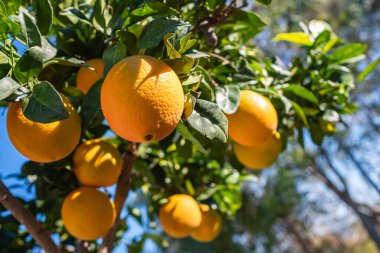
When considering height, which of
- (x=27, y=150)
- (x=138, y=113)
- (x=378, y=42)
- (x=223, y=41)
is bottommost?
(x=378, y=42)

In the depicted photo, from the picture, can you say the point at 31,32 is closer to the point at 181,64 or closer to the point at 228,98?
the point at 181,64

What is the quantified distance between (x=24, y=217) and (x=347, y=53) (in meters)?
1.30

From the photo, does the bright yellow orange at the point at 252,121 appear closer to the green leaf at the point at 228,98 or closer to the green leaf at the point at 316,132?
the green leaf at the point at 228,98

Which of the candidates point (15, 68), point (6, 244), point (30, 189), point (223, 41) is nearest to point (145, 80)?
point (15, 68)

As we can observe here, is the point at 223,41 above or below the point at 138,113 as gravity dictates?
below

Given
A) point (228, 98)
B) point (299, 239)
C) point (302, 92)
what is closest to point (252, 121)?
point (228, 98)

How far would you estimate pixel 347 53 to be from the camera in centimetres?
166

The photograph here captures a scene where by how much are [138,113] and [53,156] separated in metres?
0.31

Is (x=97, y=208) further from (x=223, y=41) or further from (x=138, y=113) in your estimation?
(x=223, y=41)

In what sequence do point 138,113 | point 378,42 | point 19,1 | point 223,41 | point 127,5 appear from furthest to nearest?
point 378,42 < point 223,41 < point 127,5 < point 19,1 < point 138,113

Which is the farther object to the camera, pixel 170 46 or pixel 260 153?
pixel 260 153

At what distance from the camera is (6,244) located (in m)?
1.83

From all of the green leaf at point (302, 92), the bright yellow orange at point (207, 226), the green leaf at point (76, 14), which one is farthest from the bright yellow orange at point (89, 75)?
the bright yellow orange at point (207, 226)

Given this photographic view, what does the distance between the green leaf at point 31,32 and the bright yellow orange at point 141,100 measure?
0.91 feet
